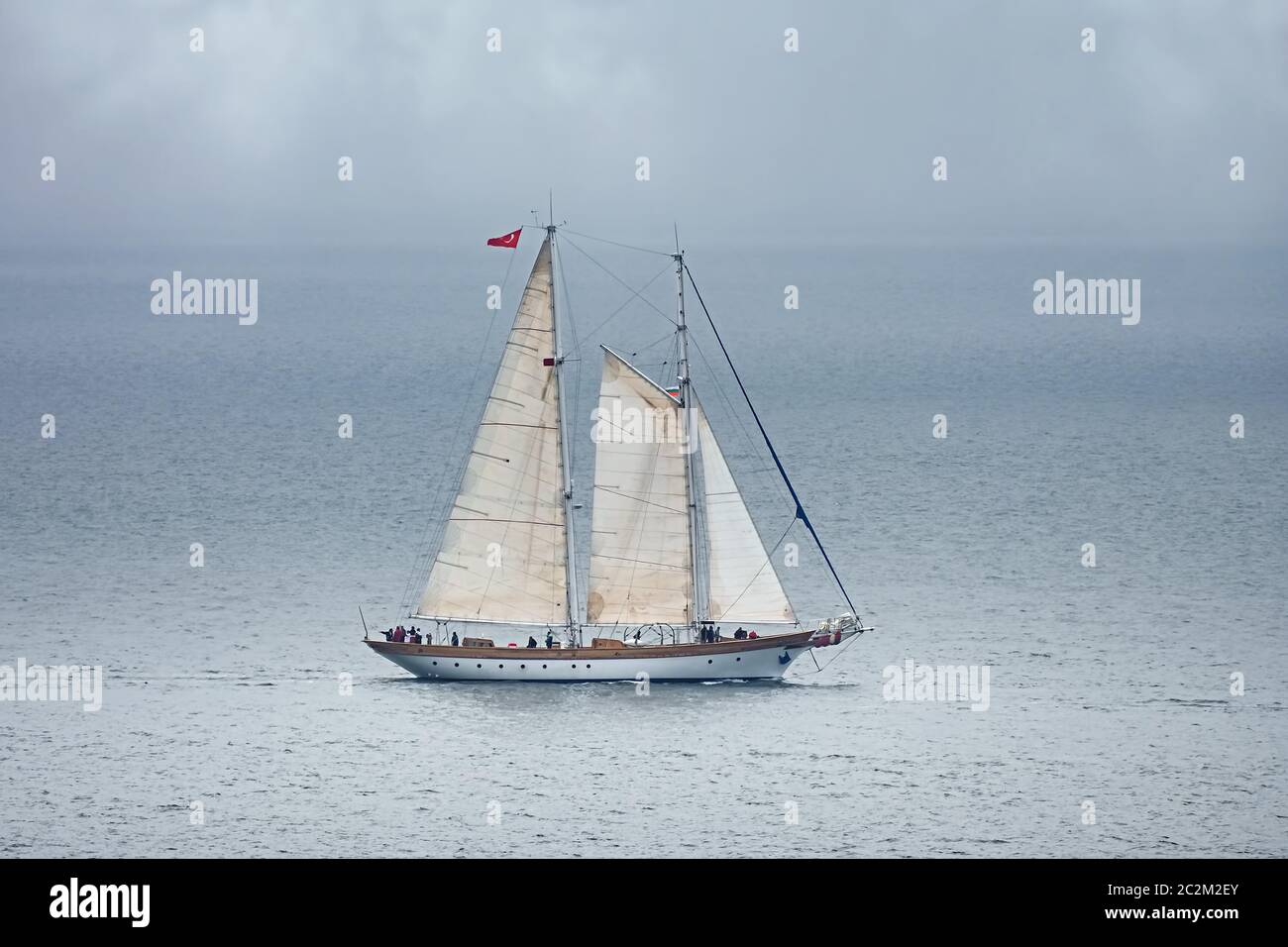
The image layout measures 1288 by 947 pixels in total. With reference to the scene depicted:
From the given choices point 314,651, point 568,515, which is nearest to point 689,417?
point 568,515

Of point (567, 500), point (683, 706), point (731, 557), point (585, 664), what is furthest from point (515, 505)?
point (683, 706)

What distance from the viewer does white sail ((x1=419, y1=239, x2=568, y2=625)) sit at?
390ft

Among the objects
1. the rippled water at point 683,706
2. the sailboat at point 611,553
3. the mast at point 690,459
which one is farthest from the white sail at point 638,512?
the rippled water at point 683,706

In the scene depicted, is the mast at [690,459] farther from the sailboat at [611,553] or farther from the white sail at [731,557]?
the white sail at [731,557]

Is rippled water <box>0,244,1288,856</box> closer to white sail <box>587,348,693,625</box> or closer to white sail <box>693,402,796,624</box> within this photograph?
white sail <box>693,402,796,624</box>

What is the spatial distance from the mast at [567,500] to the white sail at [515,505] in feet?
0.74

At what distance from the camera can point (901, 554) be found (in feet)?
494

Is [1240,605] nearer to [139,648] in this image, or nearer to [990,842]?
[990,842]

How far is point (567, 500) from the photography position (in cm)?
12100

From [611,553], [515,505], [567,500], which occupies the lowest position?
[611,553]

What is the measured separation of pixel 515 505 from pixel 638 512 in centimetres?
556

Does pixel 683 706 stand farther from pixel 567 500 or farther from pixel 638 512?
pixel 567 500

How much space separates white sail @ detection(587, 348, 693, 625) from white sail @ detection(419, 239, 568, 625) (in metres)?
1.97

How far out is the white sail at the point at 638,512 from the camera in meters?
121
